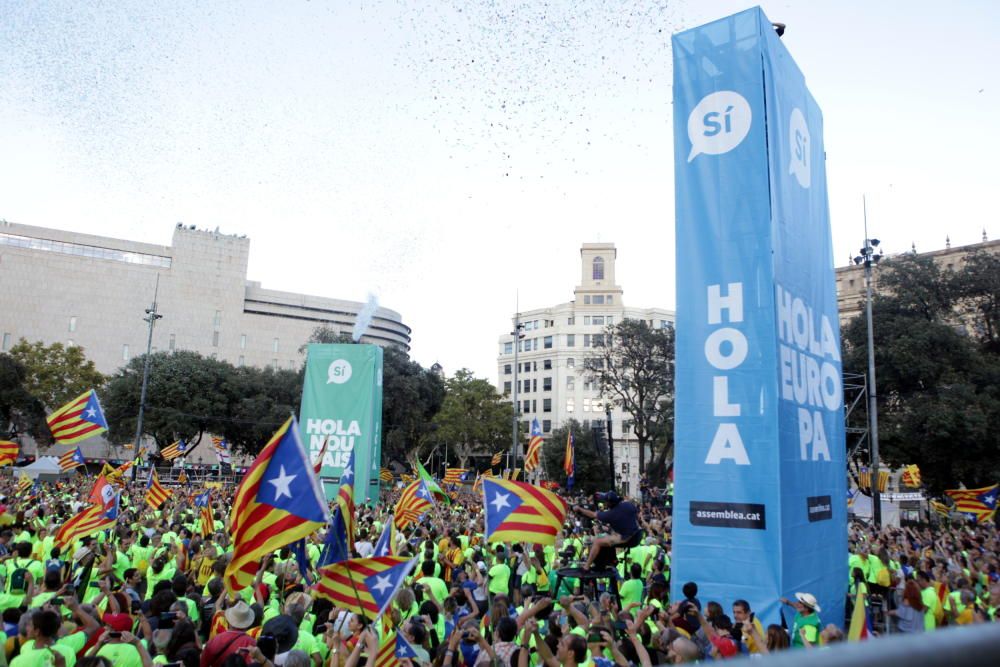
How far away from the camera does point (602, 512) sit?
38.0 ft

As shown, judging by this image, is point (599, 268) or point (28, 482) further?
point (599, 268)

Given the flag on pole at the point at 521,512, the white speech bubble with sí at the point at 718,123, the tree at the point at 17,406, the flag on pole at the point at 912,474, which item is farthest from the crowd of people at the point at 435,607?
the tree at the point at 17,406

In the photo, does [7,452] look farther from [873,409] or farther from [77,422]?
[873,409]

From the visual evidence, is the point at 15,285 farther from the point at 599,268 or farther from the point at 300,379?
the point at 599,268

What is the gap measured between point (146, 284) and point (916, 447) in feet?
265

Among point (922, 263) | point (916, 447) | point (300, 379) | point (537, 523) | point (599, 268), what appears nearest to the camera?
point (537, 523)

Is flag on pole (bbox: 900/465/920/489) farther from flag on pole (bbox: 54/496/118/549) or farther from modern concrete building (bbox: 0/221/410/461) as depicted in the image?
modern concrete building (bbox: 0/221/410/461)

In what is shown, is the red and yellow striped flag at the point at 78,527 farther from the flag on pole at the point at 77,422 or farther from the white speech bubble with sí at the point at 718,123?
the white speech bubble with sí at the point at 718,123

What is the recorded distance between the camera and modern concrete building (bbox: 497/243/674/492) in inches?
4011

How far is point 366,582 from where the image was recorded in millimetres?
6711

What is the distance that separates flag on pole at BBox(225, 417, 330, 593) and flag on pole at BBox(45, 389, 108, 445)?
15.2m

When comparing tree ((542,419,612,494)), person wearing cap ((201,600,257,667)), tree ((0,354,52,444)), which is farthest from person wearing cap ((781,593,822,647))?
tree ((0,354,52,444))

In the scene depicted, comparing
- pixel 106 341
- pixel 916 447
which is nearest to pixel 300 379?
pixel 106 341

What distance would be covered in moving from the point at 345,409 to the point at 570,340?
7742cm
